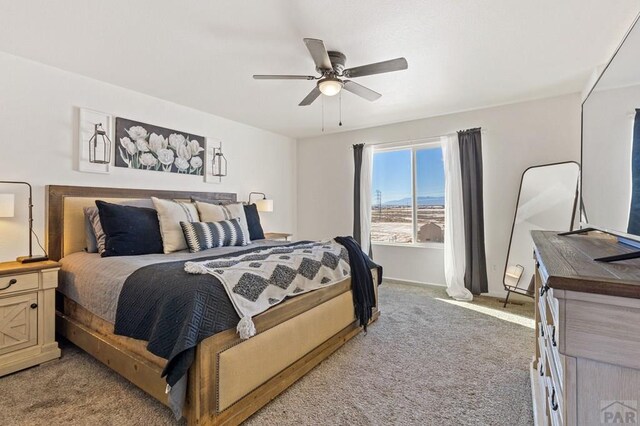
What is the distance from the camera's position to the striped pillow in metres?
2.88

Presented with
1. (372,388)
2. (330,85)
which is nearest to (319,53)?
(330,85)

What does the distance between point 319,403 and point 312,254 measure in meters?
1.03

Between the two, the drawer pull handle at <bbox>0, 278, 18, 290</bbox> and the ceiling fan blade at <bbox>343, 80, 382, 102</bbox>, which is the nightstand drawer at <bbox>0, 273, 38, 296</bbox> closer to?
the drawer pull handle at <bbox>0, 278, 18, 290</bbox>

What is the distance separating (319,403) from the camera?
184 centimetres

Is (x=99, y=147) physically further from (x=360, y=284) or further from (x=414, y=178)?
(x=414, y=178)

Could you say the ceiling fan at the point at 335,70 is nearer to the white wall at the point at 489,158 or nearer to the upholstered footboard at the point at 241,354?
the upholstered footboard at the point at 241,354

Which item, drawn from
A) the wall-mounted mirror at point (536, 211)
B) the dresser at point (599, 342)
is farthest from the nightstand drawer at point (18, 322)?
the wall-mounted mirror at point (536, 211)

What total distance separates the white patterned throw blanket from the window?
230 cm

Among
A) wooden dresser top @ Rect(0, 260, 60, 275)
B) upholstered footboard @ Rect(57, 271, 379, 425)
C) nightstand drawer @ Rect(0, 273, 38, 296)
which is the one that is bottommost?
upholstered footboard @ Rect(57, 271, 379, 425)

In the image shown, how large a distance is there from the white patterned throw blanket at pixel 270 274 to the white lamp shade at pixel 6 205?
1648 millimetres

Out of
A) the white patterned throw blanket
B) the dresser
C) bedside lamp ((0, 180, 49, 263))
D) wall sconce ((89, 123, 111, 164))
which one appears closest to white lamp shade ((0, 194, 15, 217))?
bedside lamp ((0, 180, 49, 263))

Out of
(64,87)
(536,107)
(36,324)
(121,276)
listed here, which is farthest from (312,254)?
(536,107)

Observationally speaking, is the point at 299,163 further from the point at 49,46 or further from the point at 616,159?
the point at 616,159

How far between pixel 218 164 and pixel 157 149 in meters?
0.88
